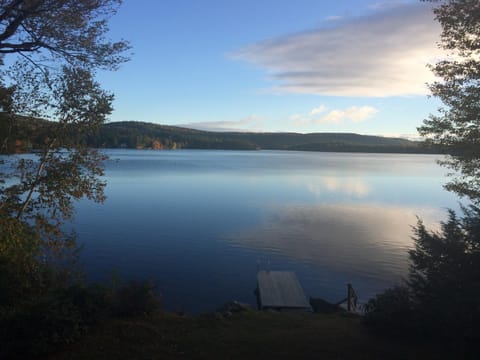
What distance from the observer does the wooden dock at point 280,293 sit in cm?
1359

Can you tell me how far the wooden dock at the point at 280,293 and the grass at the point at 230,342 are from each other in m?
4.23

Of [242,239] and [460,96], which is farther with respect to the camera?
[242,239]

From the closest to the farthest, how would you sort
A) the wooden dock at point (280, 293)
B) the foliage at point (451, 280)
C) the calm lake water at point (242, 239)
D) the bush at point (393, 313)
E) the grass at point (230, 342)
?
the foliage at point (451, 280) < the grass at point (230, 342) < the bush at point (393, 313) < the wooden dock at point (280, 293) < the calm lake water at point (242, 239)

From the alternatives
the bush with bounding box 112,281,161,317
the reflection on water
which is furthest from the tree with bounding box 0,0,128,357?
the reflection on water

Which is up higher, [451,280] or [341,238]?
[451,280]

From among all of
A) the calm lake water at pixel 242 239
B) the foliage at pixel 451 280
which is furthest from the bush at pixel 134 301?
the foliage at pixel 451 280

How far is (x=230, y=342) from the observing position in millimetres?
7867

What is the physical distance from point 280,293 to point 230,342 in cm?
696

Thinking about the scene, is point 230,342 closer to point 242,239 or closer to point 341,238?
point 242,239

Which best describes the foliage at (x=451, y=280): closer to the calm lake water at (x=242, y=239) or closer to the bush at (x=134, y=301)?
the bush at (x=134, y=301)

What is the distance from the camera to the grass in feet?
22.6

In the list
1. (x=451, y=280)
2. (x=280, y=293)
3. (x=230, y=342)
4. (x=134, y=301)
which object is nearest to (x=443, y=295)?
(x=451, y=280)

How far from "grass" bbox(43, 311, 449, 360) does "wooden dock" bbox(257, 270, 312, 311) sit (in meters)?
4.23

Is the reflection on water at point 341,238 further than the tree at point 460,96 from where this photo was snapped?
Yes
